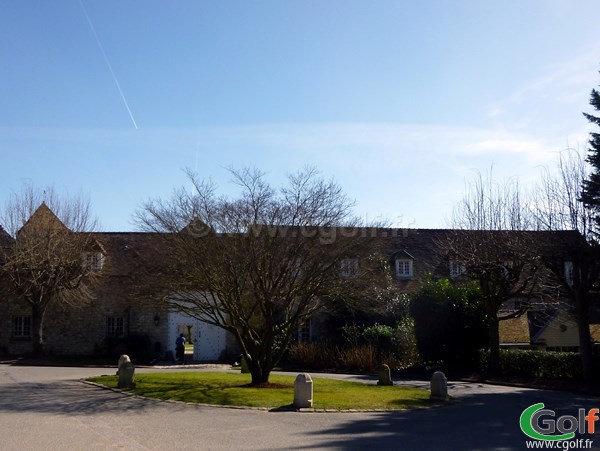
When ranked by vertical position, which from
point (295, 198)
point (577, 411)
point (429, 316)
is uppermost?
point (295, 198)

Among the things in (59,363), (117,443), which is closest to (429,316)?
(59,363)

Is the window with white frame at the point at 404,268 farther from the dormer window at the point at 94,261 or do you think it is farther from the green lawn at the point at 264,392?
the dormer window at the point at 94,261

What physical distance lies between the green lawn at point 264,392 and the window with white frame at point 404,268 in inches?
656

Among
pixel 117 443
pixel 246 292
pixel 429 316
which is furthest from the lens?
pixel 429 316

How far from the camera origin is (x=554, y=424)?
13.8 m

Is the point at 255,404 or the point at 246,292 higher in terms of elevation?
the point at 246,292

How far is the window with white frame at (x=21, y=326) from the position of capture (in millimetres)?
35719

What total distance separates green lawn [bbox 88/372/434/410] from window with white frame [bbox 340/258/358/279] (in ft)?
11.3

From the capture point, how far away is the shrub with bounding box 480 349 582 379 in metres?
24.4

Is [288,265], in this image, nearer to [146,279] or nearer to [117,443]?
[146,279]

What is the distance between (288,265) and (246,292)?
1757mm

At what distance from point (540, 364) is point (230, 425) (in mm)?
16235

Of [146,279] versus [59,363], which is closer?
[146,279]

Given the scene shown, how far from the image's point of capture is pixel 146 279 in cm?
1930
